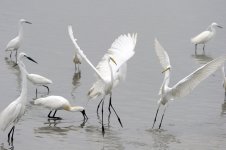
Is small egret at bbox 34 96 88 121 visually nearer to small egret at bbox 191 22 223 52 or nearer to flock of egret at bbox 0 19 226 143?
flock of egret at bbox 0 19 226 143

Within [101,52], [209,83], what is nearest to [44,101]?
[209,83]

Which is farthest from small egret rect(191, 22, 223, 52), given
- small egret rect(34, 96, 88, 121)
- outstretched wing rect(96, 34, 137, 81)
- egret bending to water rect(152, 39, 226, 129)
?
small egret rect(34, 96, 88, 121)

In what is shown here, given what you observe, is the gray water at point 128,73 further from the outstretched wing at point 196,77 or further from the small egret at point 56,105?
the outstretched wing at point 196,77

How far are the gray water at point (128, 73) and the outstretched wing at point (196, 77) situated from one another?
795 mm

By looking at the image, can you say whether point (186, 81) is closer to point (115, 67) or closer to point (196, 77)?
point (196, 77)

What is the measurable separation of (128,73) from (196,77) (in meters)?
5.47

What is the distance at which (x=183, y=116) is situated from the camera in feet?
42.6

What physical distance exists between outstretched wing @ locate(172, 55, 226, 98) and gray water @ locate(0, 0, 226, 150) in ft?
2.61

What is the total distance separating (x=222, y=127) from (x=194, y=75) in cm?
159

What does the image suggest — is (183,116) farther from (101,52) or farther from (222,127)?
(101,52)

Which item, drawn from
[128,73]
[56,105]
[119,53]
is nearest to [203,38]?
[128,73]

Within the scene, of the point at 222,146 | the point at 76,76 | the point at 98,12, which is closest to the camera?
the point at 222,146

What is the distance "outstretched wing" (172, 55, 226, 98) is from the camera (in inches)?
441

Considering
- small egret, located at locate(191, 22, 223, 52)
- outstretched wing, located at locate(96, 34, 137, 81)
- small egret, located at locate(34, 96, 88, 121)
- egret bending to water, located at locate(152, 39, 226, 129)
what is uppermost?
small egret, located at locate(191, 22, 223, 52)
